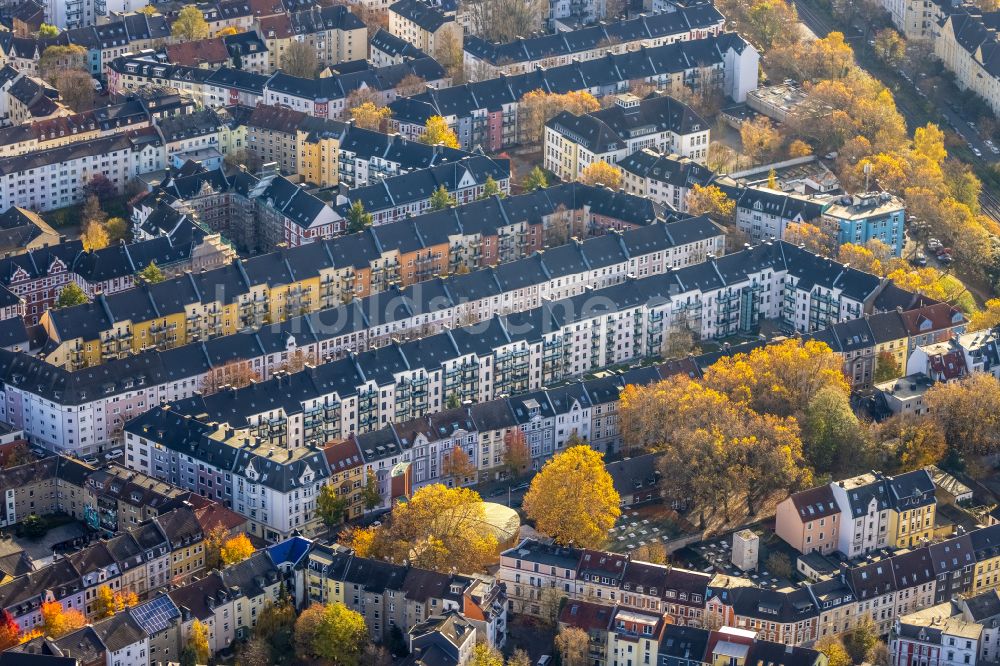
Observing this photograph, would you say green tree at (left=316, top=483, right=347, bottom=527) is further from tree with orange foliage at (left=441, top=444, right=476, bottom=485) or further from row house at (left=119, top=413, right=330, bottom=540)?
tree with orange foliage at (left=441, top=444, right=476, bottom=485)

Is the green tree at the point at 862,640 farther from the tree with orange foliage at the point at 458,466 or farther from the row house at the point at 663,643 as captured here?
the tree with orange foliage at the point at 458,466

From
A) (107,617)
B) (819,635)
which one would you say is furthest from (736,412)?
(107,617)

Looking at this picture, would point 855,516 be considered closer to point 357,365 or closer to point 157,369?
point 357,365

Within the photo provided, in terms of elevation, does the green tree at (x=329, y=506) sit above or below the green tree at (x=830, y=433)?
below

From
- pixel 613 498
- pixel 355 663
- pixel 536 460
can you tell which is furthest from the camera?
pixel 536 460

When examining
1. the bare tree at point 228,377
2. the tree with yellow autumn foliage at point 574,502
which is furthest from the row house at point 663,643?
the bare tree at point 228,377

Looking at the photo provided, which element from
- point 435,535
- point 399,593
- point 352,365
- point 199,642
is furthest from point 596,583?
point 352,365

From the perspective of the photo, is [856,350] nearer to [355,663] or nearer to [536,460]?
[536,460]
